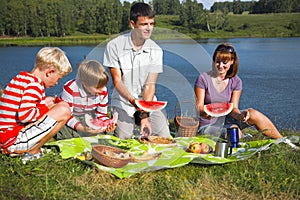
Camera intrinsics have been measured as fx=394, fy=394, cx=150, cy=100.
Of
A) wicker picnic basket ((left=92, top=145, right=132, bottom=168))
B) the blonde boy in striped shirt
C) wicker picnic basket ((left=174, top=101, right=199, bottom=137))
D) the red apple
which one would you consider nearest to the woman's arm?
wicker picnic basket ((left=174, top=101, right=199, bottom=137))

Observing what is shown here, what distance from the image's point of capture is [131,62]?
5.06 metres

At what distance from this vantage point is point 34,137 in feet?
13.6

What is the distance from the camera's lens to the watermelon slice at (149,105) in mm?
4775

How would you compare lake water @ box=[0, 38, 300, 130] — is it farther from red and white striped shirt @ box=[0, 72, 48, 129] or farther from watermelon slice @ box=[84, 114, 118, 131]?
red and white striped shirt @ box=[0, 72, 48, 129]

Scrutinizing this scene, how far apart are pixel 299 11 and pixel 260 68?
192ft

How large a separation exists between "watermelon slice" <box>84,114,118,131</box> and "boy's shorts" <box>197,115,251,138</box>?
3.96 feet

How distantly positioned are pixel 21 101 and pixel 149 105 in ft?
5.11

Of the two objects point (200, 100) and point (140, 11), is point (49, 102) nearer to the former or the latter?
point (140, 11)

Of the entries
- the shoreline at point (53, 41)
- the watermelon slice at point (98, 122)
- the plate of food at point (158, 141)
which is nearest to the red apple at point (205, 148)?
the plate of food at point (158, 141)

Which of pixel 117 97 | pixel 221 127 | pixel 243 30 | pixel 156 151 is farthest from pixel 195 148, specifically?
pixel 243 30

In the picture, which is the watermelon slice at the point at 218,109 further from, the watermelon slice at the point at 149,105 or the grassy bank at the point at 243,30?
the grassy bank at the point at 243,30

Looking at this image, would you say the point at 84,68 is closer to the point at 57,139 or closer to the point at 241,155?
the point at 57,139

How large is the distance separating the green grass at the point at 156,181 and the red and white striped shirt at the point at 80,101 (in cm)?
79

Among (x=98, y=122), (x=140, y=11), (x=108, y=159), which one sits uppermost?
(x=140, y=11)
